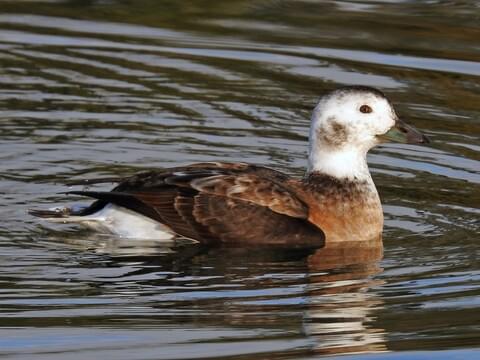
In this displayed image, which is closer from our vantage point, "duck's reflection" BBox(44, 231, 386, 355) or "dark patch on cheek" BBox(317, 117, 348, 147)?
"duck's reflection" BBox(44, 231, 386, 355)

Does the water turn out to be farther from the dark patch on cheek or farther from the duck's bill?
the dark patch on cheek

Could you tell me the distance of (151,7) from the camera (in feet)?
56.9

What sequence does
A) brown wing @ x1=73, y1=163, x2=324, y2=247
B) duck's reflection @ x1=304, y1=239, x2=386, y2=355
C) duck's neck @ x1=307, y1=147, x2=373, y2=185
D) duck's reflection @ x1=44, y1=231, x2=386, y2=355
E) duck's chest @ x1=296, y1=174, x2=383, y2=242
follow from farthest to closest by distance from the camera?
duck's neck @ x1=307, y1=147, x2=373, y2=185 → duck's chest @ x1=296, y1=174, x2=383, y2=242 → brown wing @ x1=73, y1=163, x2=324, y2=247 → duck's reflection @ x1=44, y1=231, x2=386, y2=355 → duck's reflection @ x1=304, y1=239, x2=386, y2=355

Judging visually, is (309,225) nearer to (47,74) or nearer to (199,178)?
(199,178)

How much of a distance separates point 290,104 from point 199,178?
3.28 meters

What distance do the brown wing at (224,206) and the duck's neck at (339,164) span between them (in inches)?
16.0

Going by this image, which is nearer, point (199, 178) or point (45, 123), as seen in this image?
point (199, 178)

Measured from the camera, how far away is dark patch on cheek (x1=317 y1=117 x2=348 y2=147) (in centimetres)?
1130

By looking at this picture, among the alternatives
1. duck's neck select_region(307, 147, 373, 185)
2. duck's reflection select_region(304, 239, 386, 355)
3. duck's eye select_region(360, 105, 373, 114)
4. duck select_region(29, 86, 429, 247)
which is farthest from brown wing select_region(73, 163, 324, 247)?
duck's eye select_region(360, 105, 373, 114)

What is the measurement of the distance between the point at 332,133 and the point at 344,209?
526 mm

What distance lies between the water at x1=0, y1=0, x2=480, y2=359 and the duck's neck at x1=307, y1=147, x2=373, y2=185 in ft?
1.56

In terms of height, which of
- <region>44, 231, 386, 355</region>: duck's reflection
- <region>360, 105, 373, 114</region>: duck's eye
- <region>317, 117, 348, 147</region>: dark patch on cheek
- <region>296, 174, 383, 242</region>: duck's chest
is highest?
<region>360, 105, 373, 114</region>: duck's eye

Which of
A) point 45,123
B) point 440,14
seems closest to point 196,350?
point 45,123

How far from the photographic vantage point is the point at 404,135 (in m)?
11.4
